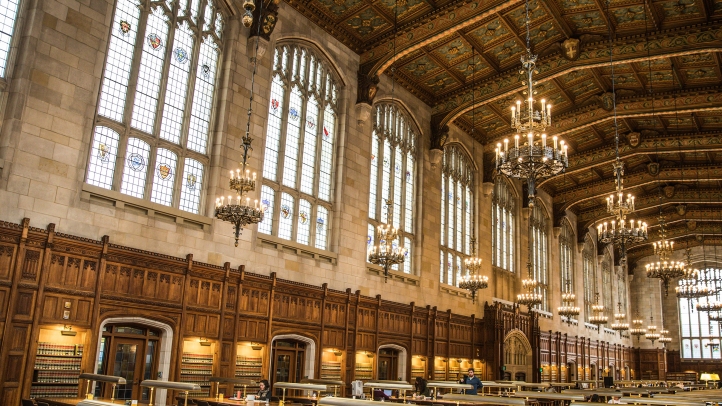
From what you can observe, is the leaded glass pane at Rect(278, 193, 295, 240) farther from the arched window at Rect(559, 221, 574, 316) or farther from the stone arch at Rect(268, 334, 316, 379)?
the arched window at Rect(559, 221, 574, 316)

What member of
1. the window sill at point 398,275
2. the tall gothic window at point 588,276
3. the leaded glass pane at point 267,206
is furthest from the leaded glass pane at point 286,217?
the tall gothic window at point 588,276

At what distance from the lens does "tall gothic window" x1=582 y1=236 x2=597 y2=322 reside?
34231mm

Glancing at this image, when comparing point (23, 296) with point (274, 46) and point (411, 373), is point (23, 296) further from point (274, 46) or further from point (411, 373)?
point (411, 373)

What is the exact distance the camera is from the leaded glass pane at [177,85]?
1320 cm

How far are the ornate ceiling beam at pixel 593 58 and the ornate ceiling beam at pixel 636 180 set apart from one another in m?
10.1

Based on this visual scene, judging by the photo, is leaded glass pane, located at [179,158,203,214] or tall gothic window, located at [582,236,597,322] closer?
leaded glass pane, located at [179,158,203,214]

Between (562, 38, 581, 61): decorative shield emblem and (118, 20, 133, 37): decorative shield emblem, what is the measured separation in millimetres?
12079

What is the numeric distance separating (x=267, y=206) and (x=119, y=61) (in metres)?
4.77

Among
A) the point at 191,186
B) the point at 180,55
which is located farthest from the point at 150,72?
the point at 191,186

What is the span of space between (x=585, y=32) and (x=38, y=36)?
47.3ft

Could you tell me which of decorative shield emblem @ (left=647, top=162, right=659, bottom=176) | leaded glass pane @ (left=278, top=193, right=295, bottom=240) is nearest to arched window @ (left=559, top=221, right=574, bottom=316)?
decorative shield emblem @ (left=647, top=162, right=659, bottom=176)

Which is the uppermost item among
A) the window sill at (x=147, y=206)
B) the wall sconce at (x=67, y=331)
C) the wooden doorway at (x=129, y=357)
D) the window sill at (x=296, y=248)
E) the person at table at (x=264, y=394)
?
the window sill at (x=147, y=206)

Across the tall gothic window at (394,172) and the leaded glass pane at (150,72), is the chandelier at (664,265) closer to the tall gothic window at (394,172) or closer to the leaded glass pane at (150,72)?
the tall gothic window at (394,172)

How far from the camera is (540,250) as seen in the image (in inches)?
1161
